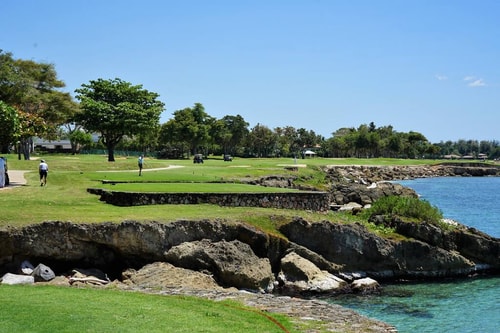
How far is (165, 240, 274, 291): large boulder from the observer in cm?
2266

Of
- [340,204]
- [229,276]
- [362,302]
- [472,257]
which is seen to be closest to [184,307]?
[229,276]

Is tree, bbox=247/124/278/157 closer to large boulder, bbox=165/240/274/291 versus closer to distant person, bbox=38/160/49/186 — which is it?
distant person, bbox=38/160/49/186

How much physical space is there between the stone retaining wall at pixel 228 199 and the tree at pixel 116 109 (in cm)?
2971

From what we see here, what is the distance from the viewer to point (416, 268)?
27.8 m

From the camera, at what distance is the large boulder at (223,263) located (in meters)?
22.7

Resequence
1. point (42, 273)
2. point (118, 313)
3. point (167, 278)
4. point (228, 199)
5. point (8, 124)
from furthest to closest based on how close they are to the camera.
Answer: point (8, 124), point (228, 199), point (167, 278), point (42, 273), point (118, 313)

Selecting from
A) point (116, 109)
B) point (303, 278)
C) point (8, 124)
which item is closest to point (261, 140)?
point (116, 109)

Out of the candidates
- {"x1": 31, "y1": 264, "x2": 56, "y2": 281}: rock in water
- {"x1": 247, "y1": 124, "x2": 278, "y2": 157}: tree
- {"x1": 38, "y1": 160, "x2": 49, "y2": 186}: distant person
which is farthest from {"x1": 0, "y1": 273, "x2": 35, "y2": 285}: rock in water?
{"x1": 247, "y1": 124, "x2": 278, "y2": 157}: tree

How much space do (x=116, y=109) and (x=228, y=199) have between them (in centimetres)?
3532

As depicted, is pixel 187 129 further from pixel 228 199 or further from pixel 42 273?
pixel 42 273

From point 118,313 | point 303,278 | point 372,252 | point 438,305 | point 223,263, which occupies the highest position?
point 118,313

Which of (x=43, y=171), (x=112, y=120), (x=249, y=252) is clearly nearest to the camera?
(x=249, y=252)

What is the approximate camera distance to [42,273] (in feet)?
66.4

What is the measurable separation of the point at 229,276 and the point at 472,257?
1430cm
